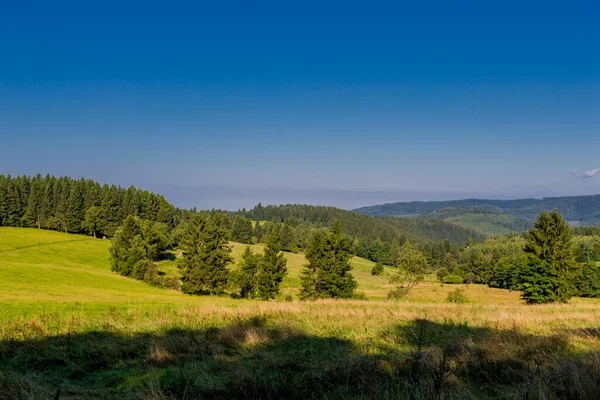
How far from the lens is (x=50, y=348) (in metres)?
9.58

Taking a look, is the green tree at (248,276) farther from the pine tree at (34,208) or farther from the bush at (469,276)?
the bush at (469,276)

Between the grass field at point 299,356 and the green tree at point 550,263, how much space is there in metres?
34.3

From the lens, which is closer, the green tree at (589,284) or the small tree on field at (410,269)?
the small tree on field at (410,269)

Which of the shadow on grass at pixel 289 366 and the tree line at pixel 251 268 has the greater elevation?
the shadow on grass at pixel 289 366

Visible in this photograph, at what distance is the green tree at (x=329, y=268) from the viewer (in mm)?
49719

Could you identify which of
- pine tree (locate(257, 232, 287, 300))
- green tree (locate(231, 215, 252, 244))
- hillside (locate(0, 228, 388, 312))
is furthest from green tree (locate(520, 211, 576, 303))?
green tree (locate(231, 215, 252, 244))

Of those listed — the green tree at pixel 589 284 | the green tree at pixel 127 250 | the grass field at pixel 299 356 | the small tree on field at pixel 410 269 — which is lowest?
the green tree at pixel 589 284

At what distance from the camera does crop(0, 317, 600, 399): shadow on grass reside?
209 inches

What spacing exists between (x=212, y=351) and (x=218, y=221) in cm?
5315

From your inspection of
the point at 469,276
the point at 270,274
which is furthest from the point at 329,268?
the point at 469,276

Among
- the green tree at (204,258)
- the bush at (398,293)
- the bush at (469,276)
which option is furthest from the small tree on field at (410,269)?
the bush at (469,276)

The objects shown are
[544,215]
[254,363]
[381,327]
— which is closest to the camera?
[254,363]

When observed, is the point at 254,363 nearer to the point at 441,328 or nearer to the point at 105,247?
the point at 441,328

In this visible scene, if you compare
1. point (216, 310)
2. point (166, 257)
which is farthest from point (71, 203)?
point (216, 310)
